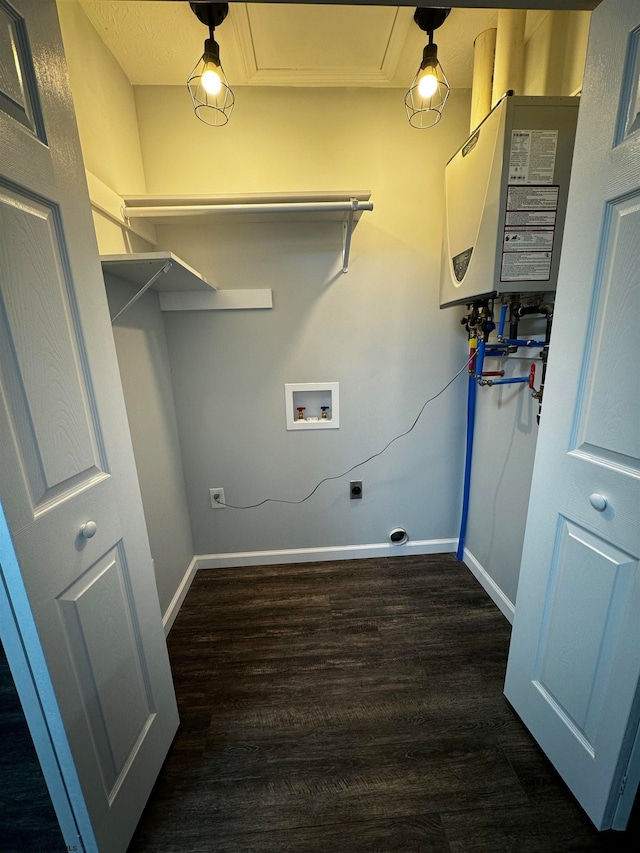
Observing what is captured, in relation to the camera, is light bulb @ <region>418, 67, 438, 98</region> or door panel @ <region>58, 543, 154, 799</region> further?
light bulb @ <region>418, 67, 438, 98</region>

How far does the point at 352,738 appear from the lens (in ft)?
3.86

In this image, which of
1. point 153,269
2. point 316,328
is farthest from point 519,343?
point 153,269

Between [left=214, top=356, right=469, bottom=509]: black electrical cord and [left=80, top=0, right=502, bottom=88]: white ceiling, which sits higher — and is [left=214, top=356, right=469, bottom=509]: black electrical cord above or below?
below

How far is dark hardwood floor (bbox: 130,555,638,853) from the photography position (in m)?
0.96

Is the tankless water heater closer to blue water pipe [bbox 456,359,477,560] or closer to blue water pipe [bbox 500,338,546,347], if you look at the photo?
blue water pipe [bbox 500,338,546,347]

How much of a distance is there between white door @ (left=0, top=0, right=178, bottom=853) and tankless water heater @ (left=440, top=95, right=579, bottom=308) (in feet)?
4.32

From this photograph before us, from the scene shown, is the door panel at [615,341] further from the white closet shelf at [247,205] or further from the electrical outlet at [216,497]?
the electrical outlet at [216,497]

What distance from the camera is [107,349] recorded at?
2.91 feet

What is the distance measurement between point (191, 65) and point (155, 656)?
2.41 meters

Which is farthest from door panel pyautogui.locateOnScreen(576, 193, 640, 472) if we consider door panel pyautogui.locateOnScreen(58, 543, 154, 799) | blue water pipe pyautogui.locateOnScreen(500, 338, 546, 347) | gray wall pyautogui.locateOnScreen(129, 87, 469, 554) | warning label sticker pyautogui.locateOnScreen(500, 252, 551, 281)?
door panel pyautogui.locateOnScreen(58, 543, 154, 799)

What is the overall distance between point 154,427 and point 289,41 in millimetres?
1782

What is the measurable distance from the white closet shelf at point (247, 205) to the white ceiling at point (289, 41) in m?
0.57

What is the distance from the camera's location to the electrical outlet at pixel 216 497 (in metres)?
2.01

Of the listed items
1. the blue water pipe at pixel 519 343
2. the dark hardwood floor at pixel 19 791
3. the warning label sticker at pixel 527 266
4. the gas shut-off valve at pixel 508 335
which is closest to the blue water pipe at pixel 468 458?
the gas shut-off valve at pixel 508 335
